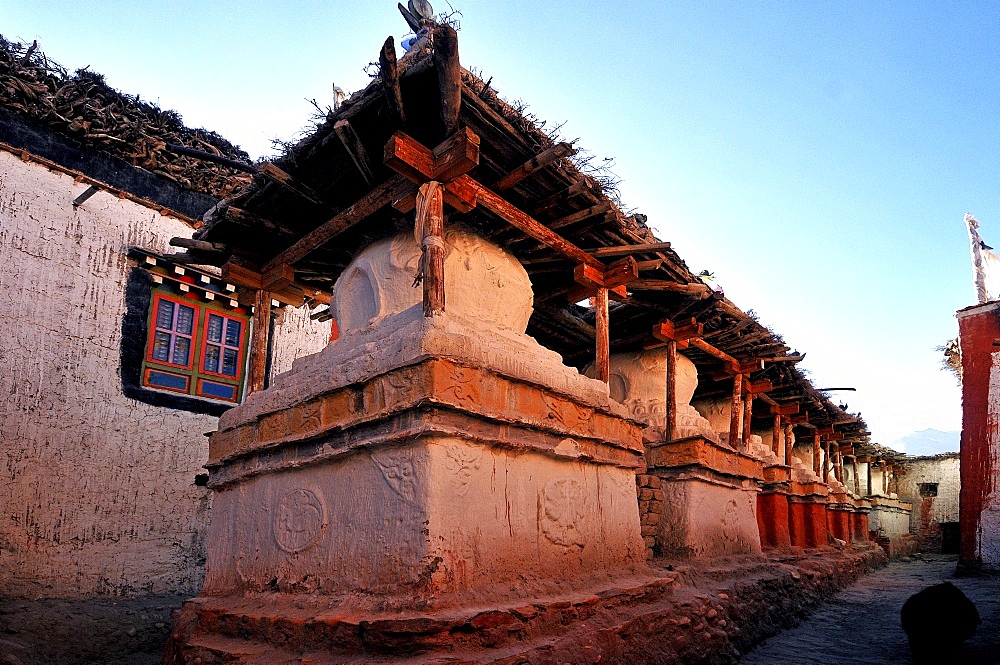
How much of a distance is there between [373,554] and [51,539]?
6.15 m

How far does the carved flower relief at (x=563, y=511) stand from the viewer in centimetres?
492

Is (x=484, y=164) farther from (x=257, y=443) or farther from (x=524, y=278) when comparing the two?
(x=257, y=443)

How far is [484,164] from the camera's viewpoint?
5555 millimetres

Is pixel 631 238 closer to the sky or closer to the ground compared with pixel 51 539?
closer to the sky

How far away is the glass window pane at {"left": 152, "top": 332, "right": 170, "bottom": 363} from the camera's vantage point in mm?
9680

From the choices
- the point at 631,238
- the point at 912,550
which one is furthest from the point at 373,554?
the point at 912,550

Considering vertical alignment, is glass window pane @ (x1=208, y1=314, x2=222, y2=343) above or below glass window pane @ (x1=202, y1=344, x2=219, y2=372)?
above

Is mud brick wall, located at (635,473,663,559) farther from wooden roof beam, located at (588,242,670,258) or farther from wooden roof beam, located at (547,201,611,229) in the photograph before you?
wooden roof beam, located at (547,201,611,229)

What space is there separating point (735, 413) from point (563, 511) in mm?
5828

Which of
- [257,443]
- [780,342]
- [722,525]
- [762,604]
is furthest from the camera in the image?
[780,342]

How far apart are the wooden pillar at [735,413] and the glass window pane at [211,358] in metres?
7.26

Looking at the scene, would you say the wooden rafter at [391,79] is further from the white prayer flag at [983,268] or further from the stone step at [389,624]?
the white prayer flag at [983,268]

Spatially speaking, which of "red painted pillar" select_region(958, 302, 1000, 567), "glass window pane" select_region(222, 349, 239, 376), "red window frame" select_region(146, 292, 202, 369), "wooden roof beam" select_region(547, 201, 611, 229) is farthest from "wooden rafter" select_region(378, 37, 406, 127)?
"red painted pillar" select_region(958, 302, 1000, 567)

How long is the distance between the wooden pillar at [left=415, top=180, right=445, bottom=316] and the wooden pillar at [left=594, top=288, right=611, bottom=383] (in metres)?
2.37
